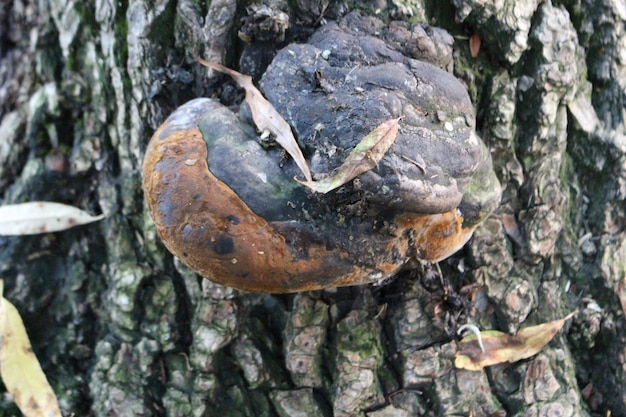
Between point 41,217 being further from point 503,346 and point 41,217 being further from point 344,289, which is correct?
point 503,346

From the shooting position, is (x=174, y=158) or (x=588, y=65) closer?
(x=174, y=158)

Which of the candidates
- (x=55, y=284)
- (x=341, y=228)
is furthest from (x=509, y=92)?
(x=55, y=284)

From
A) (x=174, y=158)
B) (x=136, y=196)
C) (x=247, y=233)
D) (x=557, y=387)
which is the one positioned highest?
(x=174, y=158)

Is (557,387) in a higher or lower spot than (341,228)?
lower

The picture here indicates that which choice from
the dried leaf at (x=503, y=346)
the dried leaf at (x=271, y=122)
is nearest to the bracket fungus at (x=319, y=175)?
the dried leaf at (x=271, y=122)

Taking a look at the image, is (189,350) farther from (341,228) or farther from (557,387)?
(557,387)

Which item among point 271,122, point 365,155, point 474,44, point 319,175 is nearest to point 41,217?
point 271,122

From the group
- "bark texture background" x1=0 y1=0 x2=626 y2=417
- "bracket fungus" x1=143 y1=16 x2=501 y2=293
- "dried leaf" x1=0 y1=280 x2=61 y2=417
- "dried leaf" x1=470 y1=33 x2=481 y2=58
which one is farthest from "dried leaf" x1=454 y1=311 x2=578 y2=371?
"dried leaf" x1=0 y1=280 x2=61 y2=417
